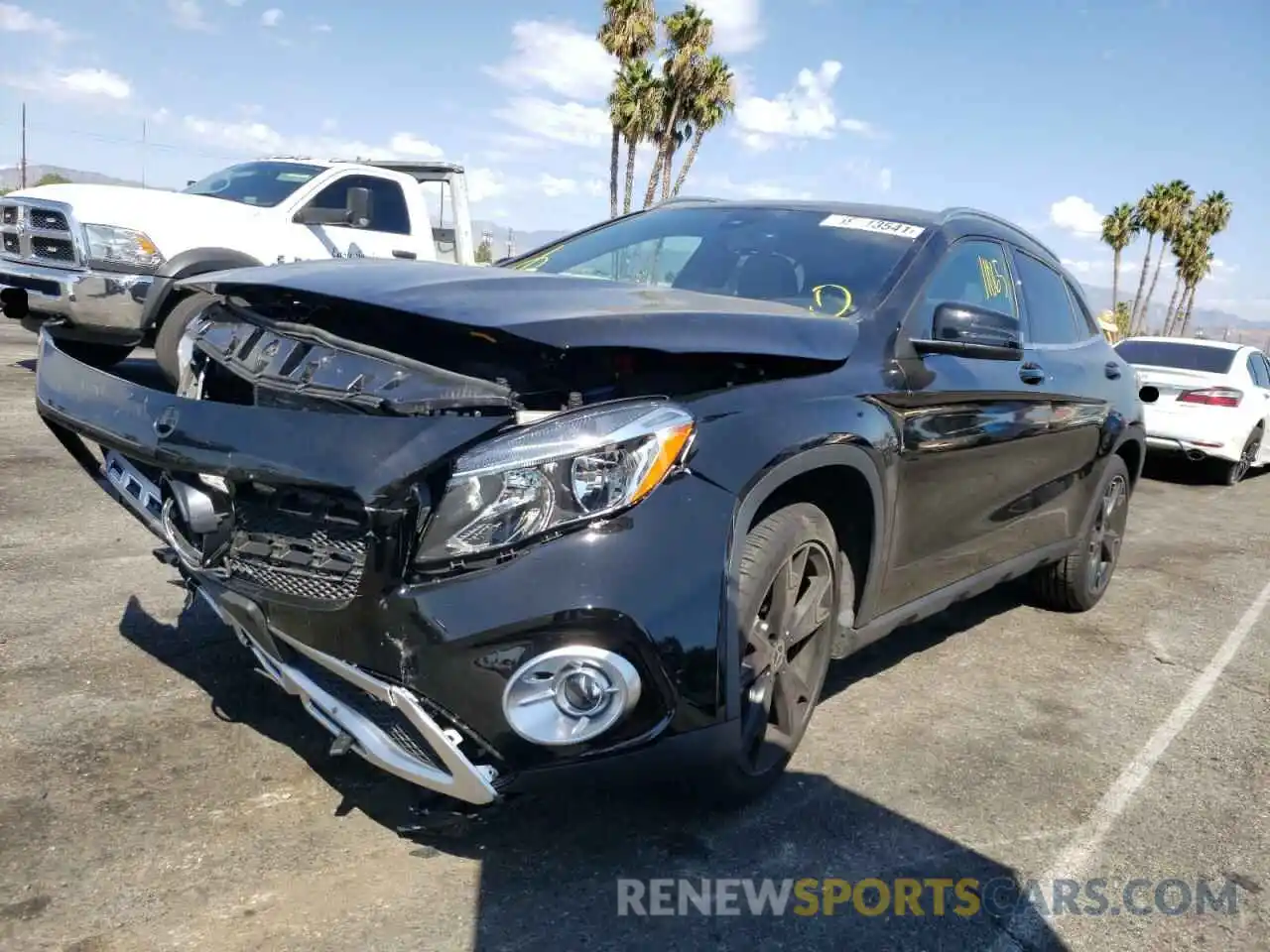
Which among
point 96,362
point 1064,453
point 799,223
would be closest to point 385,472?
point 96,362

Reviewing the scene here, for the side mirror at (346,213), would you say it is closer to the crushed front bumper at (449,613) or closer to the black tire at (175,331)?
the black tire at (175,331)

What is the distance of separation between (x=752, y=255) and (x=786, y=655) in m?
1.52

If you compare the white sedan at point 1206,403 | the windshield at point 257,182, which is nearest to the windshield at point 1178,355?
the white sedan at point 1206,403

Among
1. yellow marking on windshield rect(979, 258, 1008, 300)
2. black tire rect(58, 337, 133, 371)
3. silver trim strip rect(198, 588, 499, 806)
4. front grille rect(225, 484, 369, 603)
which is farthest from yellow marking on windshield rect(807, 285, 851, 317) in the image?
black tire rect(58, 337, 133, 371)

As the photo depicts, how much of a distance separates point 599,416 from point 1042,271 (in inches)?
129

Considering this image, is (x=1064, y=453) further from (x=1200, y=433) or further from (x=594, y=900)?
(x=1200, y=433)

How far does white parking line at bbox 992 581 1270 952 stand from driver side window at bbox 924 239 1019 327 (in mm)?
1555

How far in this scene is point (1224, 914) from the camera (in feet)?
8.76

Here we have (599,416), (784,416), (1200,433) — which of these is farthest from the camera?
(1200,433)

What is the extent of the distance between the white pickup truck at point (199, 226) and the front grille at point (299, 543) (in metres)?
4.48

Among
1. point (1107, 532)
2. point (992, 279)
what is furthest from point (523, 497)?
point (1107, 532)

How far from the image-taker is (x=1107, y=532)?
537 cm

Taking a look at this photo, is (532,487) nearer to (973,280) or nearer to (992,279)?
(973,280)

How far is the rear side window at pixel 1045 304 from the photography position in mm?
4477
